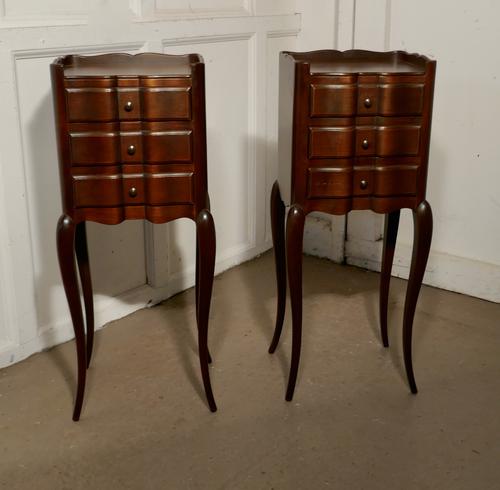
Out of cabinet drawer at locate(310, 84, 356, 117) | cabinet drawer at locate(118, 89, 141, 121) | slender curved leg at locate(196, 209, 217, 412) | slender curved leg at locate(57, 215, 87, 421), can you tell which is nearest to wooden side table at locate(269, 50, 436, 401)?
cabinet drawer at locate(310, 84, 356, 117)

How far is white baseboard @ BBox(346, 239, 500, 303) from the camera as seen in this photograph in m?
2.78

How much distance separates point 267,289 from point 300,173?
3.40 ft

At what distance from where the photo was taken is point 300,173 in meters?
1.91

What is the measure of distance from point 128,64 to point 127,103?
326mm

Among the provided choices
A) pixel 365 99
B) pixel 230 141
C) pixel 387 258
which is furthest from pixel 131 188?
pixel 230 141

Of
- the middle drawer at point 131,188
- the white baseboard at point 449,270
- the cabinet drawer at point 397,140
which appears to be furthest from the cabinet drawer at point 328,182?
the white baseboard at point 449,270

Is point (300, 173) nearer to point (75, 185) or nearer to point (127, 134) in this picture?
point (127, 134)

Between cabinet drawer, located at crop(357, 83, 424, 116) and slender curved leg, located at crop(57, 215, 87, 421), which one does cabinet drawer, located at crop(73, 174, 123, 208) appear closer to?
slender curved leg, located at crop(57, 215, 87, 421)

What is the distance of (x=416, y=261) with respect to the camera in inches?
79.8

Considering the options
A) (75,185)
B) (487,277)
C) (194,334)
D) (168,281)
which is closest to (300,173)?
(75,185)

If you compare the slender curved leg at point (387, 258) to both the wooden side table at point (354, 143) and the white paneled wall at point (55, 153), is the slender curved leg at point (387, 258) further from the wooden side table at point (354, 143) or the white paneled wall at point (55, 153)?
the white paneled wall at point (55, 153)

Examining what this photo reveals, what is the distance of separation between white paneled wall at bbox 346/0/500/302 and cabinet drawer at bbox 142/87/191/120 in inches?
51.9

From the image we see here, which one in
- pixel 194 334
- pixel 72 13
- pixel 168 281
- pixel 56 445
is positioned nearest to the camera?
pixel 56 445

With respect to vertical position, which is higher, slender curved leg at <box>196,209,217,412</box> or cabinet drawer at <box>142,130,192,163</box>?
cabinet drawer at <box>142,130,192,163</box>
